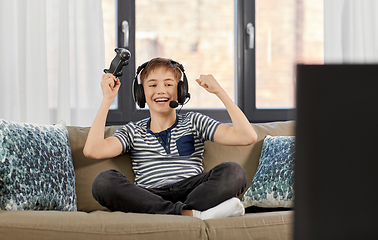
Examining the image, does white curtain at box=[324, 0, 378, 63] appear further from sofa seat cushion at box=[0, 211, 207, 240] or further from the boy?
sofa seat cushion at box=[0, 211, 207, 240]

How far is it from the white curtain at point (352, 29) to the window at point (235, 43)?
128 mm

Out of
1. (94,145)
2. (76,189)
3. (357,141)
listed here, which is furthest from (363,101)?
(76,189)

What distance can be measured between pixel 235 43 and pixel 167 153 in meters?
1.07

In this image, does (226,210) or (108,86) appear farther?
(108,86)

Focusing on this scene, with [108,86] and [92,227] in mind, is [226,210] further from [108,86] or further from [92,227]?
[108,86]

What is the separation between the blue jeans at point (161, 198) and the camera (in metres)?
1.31

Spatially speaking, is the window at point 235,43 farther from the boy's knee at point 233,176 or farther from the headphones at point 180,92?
the boy's knee at point 233,176

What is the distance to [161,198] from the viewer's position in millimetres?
1355

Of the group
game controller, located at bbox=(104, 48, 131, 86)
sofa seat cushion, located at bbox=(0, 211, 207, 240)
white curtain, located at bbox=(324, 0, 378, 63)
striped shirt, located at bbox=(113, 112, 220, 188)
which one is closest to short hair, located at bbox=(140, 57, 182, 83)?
game controller, located at bbox=(104, 48, 131, 86)

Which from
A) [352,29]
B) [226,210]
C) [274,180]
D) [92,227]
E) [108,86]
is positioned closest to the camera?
[92,227]

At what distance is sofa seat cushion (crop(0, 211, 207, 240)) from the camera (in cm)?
102

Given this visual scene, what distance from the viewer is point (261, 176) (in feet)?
5.04

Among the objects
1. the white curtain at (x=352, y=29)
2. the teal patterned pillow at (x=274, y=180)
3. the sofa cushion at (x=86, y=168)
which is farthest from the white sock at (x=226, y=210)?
the white curtain at (x=352, y=29)

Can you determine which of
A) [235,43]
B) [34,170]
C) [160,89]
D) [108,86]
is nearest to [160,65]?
[160,89]
